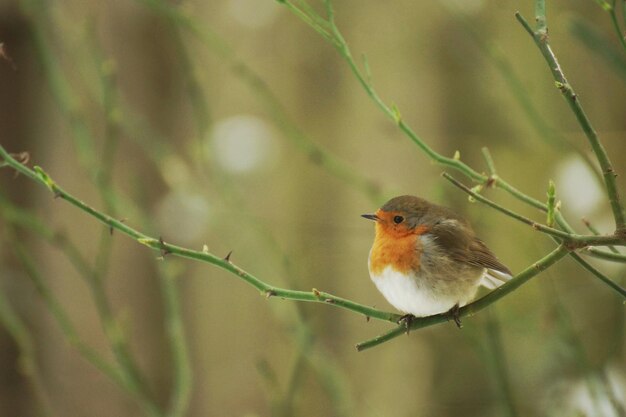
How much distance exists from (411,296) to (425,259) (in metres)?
0.08

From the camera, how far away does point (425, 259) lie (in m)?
1.27

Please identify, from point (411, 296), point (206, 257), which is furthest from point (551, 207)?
point (411, 296)

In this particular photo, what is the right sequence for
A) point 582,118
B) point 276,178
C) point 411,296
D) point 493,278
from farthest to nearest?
point 276,178 < point 493,278 < point 411,296 < point 582,118

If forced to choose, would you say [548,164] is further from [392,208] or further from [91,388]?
[91,388]

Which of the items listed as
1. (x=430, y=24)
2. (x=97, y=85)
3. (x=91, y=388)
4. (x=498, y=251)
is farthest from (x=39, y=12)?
(x=498, y=251)

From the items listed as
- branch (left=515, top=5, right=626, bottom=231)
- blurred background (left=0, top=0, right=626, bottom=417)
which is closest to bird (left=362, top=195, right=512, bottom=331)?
branch (left=515, top=5, right=626, bottom=231)

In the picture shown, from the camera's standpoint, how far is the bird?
1.22 meters

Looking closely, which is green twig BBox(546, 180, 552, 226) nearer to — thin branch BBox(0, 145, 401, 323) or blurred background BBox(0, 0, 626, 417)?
thin branch BBox(0, 145, 401, 323)

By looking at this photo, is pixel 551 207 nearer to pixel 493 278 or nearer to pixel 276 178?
pixel 493 278

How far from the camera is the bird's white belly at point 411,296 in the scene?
3.98ft

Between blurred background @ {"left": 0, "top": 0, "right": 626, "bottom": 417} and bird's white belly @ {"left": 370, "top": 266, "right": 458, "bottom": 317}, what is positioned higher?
blurred background @ {"left": 0, "top": 0, "right": 626, "bottom": 417}

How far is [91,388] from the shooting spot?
7.15ft

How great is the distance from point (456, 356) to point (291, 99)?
0.86 m

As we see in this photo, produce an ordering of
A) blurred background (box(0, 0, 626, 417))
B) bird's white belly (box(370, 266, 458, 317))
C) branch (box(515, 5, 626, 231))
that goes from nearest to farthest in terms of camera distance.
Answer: branch (box(515, 5, 626, 231))
bird's white belly (box(370, 266, 458, 317))
blurred background (box(0, 0, 626, 417))
